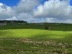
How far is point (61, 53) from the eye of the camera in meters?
41.2

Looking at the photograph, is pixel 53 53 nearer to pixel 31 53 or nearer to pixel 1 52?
pixel 31 53

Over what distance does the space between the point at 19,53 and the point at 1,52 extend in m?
3.02

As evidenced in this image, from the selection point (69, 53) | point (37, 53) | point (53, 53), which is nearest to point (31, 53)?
point (37, 53)

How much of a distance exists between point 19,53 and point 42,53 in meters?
3.62

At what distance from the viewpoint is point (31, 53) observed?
1607 inches

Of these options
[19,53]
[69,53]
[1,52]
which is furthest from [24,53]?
[69,53]

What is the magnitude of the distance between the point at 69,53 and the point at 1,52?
10887 mm

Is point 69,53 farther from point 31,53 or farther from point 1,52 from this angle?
point 1,52

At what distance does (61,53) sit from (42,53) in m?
3.17

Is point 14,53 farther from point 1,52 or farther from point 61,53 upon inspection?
point 61,53

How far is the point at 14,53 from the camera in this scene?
40.1m

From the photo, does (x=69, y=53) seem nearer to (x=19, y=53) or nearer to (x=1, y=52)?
(x=19, y=53)

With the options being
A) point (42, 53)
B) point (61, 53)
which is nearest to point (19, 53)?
point (42, 53)

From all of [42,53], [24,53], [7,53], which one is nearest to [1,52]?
[7,53]
